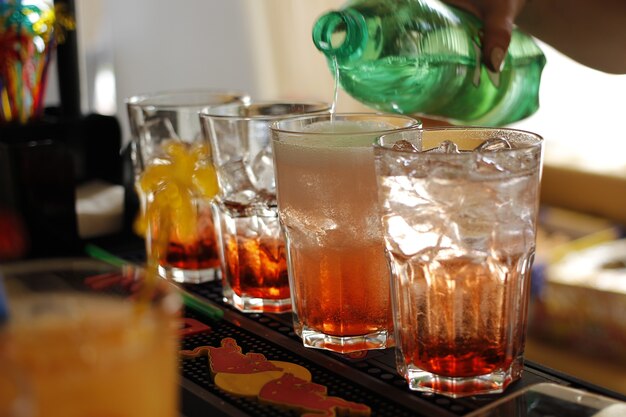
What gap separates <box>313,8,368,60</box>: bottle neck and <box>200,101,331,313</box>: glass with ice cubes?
7 centimetres

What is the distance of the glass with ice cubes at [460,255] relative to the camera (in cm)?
71

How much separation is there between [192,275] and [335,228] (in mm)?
310

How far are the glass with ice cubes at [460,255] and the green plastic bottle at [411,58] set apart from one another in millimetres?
194

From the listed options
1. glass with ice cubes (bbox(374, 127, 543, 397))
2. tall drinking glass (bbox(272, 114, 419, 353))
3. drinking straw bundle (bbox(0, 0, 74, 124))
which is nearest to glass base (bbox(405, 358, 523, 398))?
glass with ice cubes (bbox(374, 127, 543, 397))

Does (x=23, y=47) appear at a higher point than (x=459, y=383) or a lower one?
higher

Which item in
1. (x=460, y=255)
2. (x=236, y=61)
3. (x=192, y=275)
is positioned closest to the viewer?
(x=460, y=255)

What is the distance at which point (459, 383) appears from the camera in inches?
29.1

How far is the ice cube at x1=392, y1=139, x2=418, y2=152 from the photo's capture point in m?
0.76

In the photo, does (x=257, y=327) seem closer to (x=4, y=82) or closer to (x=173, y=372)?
(x=173, y=372)

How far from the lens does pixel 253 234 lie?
1009mm

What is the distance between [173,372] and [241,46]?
3.34 m

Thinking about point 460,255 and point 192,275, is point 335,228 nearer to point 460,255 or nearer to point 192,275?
point 460,255

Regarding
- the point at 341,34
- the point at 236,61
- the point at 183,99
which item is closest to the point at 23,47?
the point at 183,99

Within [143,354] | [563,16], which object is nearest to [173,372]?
[143,354]
